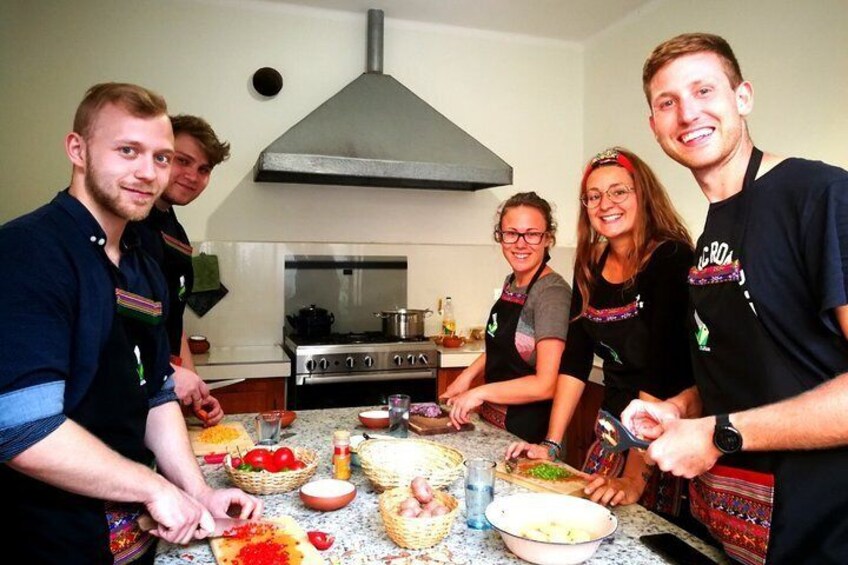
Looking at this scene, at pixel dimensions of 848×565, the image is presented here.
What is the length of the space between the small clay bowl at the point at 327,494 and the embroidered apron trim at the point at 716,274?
37.8 inches

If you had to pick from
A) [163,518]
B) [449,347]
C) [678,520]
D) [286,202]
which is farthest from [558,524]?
[286,202]

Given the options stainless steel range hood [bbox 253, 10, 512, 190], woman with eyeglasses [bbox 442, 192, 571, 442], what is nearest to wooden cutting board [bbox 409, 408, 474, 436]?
woman with eyeglasses [bbox 442, 192, 571, 442]

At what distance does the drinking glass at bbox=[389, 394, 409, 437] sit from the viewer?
206 centimetres

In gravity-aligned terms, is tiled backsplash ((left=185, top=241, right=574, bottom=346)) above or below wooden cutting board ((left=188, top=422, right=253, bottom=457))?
above

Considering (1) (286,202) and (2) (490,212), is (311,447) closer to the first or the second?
(1) (286,202)

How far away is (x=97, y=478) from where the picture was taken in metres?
1.19

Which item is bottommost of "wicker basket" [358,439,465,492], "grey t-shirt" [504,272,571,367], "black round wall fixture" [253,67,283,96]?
"wicker basket" [358,439,465,492]

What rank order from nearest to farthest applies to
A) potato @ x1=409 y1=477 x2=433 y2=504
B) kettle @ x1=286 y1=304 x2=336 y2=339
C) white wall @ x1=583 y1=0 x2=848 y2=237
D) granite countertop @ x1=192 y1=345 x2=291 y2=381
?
potato @ x1=409 y1=477 x2=433 y2=504 < white wall @ x1=583 y1=0 x2=848 y2=237 < granite countertop @ x1=192 y1=345 x2=291 y2=381 < kettle @ x1=286 y1=304 x2=336 y2=339

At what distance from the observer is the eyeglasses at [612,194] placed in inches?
78.8

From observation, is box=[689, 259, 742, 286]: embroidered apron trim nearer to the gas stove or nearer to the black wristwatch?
the black wristwatch

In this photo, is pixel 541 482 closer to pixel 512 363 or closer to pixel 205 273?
pixel 512 363

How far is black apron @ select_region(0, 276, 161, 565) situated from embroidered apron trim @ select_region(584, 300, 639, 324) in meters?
1.40

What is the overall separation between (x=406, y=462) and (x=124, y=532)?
699 mm

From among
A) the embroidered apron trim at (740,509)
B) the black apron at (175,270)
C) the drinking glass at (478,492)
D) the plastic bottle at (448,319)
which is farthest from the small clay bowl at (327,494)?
the plastic bottle at (448,319)
